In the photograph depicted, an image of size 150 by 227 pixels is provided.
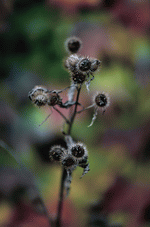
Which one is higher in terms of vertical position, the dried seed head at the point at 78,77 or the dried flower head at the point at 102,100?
the dried seed head at the point at 78,77

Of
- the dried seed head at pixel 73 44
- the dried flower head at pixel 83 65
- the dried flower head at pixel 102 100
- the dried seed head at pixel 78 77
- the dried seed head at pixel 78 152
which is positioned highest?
the dried seed head at pixel 73 44

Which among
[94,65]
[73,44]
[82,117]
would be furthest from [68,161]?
[82,117]

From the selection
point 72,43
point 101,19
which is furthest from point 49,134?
point 101,19

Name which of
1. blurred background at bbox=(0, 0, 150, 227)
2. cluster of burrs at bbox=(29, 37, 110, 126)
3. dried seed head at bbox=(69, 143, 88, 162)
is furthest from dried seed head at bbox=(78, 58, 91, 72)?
blurred background at bbox=(0, 0, 150, 227)

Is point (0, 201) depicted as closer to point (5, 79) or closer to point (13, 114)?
point (13, 114)

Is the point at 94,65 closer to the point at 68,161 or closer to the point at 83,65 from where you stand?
the point at 83,65

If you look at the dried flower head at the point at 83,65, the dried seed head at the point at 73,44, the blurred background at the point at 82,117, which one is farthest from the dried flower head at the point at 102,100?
the blurred background at the point at 82,117

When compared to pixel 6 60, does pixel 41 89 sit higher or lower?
lower

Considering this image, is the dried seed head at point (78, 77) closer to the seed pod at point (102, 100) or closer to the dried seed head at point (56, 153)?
the seed pod at point (102, 100)
